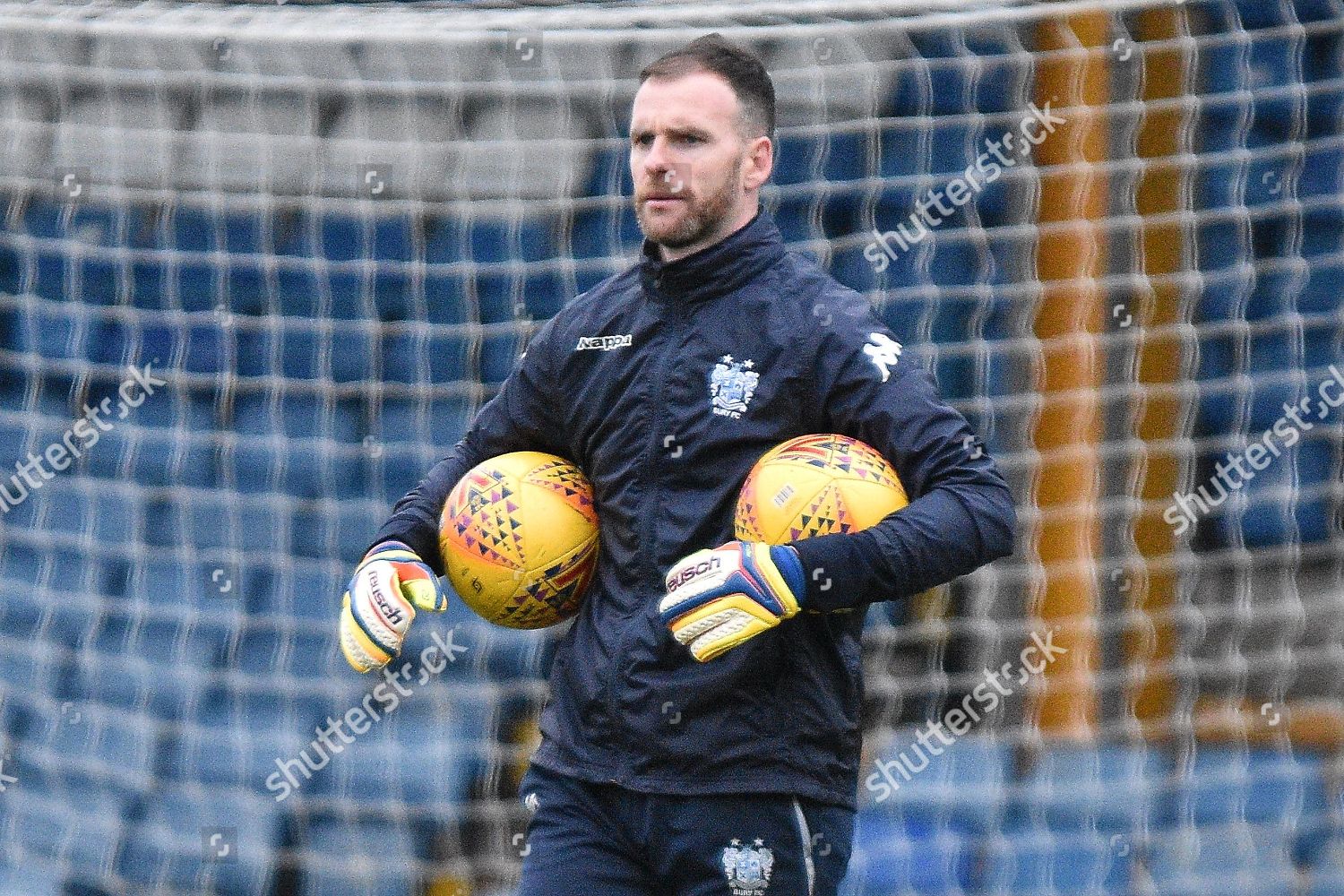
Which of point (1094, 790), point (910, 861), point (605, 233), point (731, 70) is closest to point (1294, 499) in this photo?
point (1094, 790)

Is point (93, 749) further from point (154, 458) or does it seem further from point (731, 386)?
point (731, 386)

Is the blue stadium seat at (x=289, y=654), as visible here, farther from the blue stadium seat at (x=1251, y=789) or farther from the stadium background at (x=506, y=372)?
the blue stadium seat at (x=1251, y=789)

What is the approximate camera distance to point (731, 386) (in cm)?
281

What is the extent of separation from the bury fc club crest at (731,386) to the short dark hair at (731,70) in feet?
1.43

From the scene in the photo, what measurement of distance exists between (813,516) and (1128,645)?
3.06m

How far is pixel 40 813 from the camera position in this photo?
5.36 meters

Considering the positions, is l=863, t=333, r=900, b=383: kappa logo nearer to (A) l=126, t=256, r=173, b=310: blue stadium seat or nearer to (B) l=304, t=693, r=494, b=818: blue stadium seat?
(B) l=304, t=693, r=494, b=818: blue stadium seat

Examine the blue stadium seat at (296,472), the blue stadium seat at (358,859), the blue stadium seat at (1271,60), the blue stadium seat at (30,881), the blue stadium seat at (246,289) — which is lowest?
the blue stadium seat at (30,881)

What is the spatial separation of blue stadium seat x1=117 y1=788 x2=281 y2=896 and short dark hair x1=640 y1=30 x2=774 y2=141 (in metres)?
3.21

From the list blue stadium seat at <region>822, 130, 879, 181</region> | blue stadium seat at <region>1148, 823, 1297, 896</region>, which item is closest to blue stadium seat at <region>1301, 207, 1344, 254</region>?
blue stadium seat at <region>822, 130, 879, 181</region>

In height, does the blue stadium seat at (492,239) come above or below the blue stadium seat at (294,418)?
above

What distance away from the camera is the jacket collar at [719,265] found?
9.45 feet

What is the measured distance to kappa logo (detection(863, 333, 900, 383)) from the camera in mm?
2738

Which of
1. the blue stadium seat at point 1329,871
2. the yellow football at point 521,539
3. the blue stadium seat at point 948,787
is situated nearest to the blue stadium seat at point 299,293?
the blue stadium seat at point 948,787
